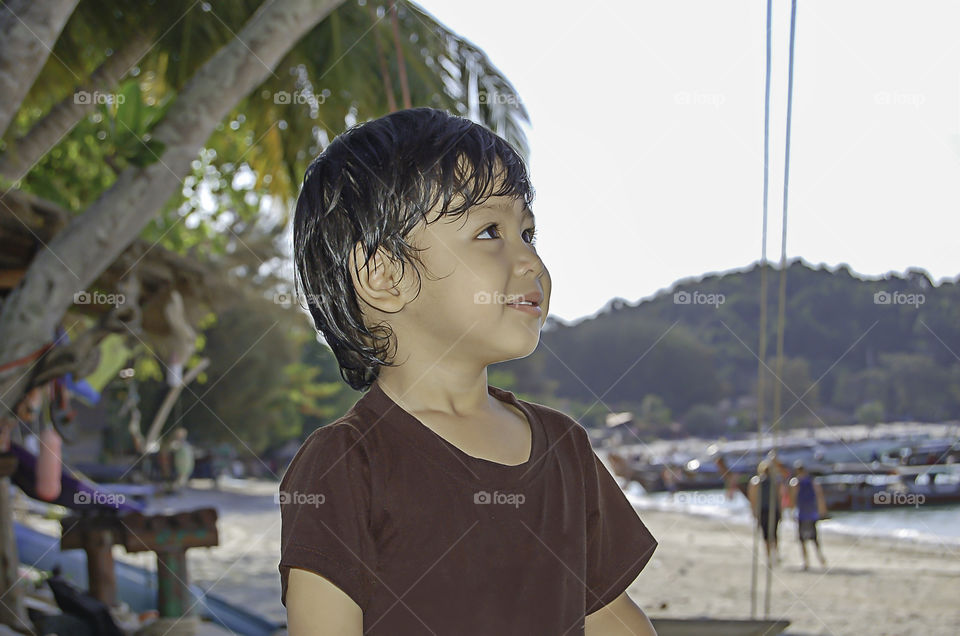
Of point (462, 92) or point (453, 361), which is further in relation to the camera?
point (462, 92)

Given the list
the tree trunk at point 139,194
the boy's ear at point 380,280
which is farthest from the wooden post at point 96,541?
the boy's ear at point 380,280

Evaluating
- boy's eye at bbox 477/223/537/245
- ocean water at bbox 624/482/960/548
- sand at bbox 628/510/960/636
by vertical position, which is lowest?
ocean water at bbox 624/482/960/548

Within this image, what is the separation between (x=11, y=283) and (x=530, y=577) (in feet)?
12.6

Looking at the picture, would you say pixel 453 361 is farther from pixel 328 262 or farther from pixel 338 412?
pixel 338 412

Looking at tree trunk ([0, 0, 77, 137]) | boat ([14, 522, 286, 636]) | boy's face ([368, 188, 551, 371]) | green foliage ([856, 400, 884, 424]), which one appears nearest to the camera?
boy's face ([368, 188, 551, 371])

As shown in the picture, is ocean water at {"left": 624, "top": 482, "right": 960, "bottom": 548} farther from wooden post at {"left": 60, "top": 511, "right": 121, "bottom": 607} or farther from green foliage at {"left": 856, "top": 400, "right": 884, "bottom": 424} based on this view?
green foliage at {"left": 856, "top": 400, "right": 884, "bottom": 424}

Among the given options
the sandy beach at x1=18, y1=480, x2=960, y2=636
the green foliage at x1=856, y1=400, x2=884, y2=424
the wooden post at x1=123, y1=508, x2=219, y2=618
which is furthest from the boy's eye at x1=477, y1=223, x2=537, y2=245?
the green foliage at x1=856, y1=400, x2=884, y2=424

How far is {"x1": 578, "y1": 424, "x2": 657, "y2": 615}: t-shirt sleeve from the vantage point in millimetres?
925

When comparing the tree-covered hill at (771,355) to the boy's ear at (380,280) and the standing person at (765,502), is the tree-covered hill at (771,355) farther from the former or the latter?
the boy's ear at (380,280)

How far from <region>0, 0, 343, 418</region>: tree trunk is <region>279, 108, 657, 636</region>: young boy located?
2.23 meters

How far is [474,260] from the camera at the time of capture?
843mm

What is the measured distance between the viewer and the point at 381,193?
866 millimetres

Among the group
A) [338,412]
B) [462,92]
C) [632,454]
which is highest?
[462,92]

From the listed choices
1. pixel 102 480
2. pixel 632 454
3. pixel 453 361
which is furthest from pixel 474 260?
pixel 632 454
